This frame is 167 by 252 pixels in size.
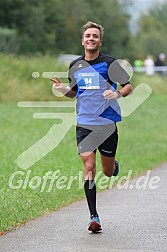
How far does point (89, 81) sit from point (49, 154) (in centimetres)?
779

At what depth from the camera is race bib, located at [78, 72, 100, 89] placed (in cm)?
891

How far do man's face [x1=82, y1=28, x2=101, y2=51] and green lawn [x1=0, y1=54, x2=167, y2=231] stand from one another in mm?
2130

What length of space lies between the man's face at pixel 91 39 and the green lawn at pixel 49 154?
2.13m

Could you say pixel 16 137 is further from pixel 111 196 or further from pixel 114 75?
pixel 114 75

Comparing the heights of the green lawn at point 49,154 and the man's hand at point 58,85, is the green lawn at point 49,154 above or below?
below

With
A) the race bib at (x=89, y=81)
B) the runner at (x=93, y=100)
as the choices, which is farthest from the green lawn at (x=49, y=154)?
the race bib at (x=89, y=81)

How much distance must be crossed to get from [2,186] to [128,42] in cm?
5857

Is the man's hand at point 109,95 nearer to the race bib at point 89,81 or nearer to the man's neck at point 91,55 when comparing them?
the race bib at point 89,81

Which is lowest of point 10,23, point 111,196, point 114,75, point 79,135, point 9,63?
point 10,23

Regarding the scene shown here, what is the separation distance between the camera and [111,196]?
39.2 ft

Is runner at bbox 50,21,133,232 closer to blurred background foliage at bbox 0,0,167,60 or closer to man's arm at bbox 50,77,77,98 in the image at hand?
man's arm at bbox 50,77,77,98

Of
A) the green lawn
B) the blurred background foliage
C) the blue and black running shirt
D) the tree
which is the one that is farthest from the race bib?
the tree

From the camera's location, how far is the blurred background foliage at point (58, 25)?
173 ft

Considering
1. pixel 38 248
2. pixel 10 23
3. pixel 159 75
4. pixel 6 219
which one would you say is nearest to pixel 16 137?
pixel 6 219
